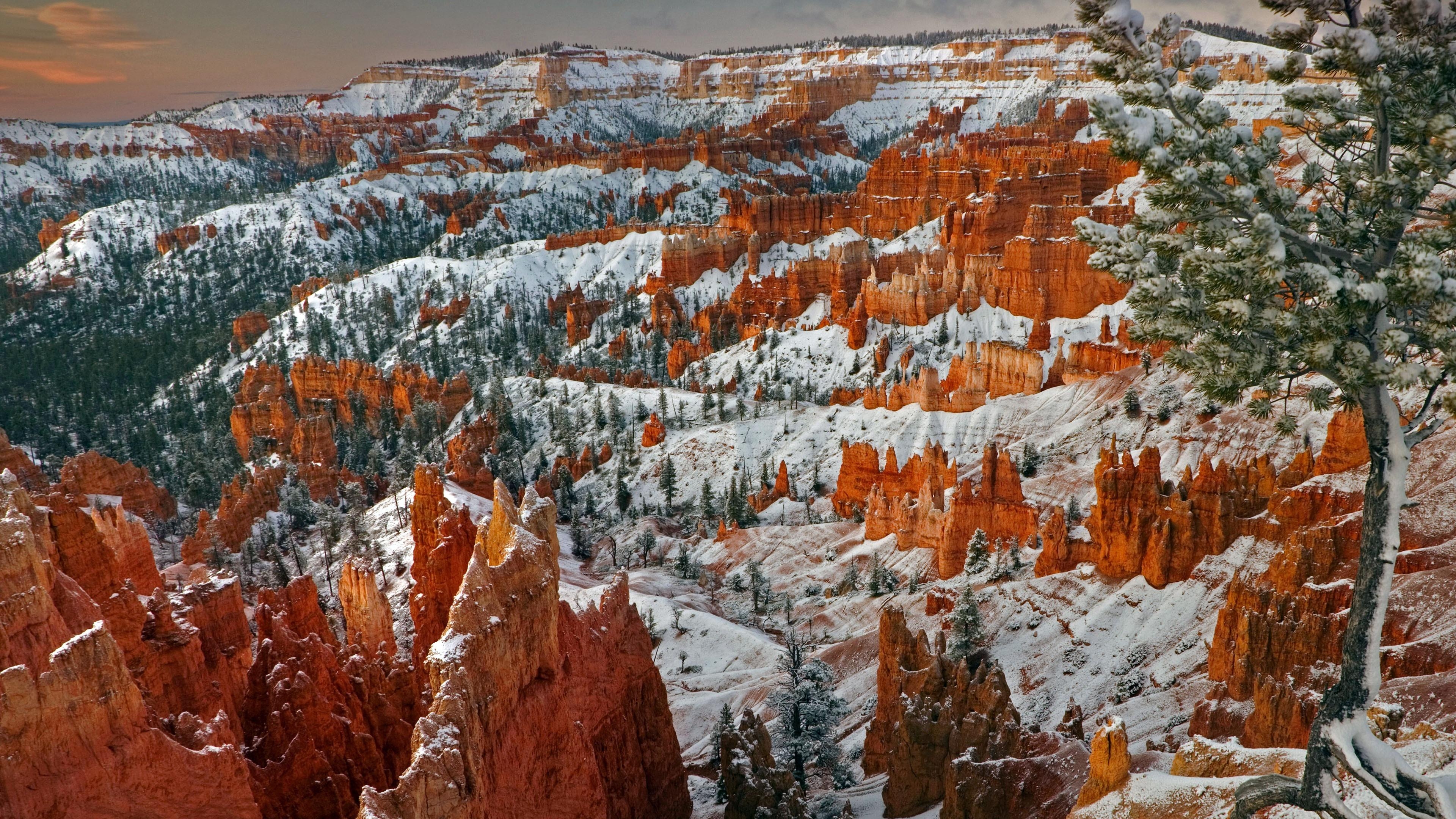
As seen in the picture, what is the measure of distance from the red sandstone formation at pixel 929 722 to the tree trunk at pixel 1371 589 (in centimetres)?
1299

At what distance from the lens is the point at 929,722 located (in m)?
27.3

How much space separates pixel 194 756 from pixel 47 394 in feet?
402

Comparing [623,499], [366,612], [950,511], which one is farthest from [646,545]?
[366,612]

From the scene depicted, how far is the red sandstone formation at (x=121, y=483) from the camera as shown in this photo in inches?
2625

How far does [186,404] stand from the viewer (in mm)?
111312

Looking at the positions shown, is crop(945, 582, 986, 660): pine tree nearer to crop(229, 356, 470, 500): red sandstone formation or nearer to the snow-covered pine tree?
the snow-covered pine tree

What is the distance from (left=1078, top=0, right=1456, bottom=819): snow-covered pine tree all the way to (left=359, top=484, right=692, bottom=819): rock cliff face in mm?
12359

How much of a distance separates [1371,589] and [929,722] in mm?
17981

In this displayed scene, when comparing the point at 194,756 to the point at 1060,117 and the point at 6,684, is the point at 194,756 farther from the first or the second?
the point at 1060,117

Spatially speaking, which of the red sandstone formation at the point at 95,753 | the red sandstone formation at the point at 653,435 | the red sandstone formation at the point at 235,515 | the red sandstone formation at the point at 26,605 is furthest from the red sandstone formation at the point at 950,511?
the red sandstone formation at the point at 235,515

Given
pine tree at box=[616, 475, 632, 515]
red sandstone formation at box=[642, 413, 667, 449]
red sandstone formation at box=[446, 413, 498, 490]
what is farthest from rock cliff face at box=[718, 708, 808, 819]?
red sandstone formation at box=[642, 413, 667, 449]

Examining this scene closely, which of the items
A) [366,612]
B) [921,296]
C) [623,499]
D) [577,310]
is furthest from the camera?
[577,310]

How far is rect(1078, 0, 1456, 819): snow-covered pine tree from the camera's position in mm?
10180

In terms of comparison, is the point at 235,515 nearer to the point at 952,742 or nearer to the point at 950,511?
the point at 950,511
